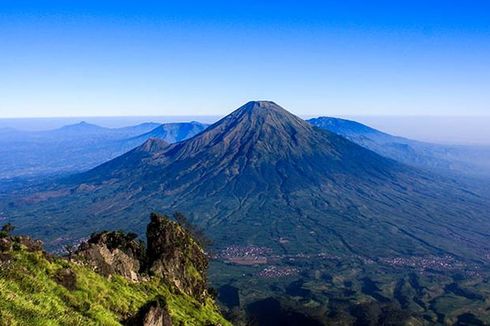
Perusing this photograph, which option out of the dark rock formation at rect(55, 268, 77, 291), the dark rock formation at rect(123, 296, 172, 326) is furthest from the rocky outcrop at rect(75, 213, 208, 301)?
the dark rock formation at rect(123, 296, 172, 326)

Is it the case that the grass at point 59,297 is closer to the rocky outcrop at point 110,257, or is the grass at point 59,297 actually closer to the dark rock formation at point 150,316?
the dark rock formation at point 150,316

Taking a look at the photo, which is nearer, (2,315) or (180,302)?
(2,315)

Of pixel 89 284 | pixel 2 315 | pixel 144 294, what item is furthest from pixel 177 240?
pixel 2 315

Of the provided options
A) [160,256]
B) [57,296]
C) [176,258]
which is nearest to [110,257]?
[160,256]

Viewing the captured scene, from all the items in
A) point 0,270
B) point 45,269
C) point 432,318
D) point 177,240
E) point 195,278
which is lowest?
point 432,318

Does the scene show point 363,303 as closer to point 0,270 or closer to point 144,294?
point 144,294

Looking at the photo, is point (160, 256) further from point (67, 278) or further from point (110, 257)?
point (67, 278)

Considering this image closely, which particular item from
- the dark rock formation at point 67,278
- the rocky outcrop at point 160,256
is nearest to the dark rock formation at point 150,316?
the dark rock formation at point 67,278
